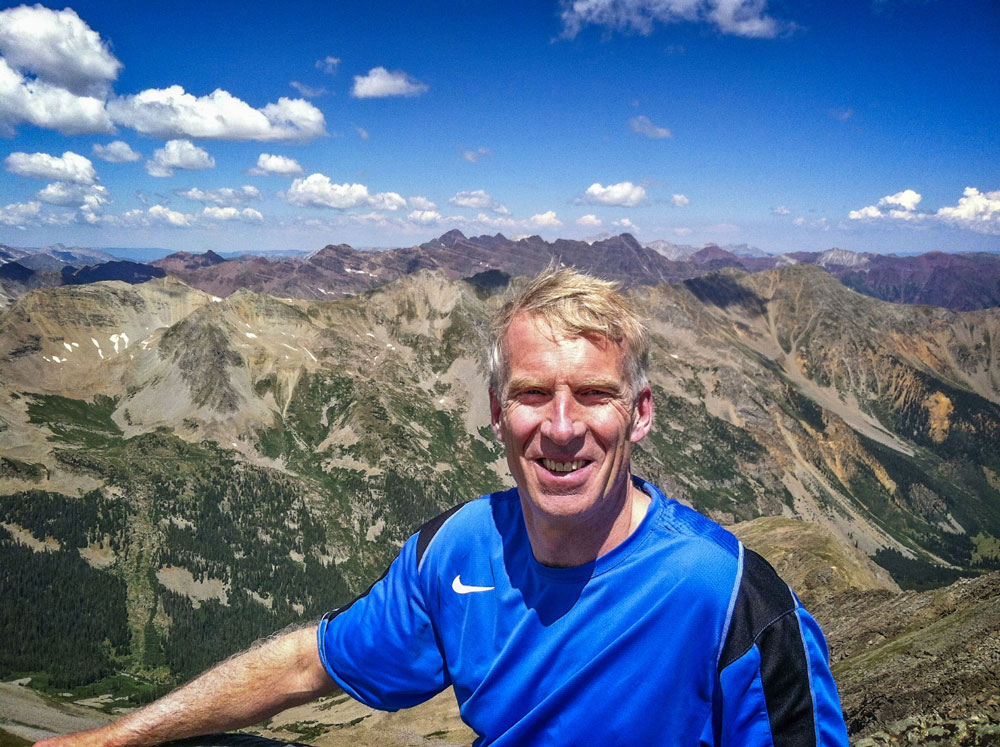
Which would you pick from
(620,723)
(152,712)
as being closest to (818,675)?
(620,723)

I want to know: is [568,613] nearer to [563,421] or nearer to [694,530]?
[694,530]

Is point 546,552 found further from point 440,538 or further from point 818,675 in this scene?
point 818,675

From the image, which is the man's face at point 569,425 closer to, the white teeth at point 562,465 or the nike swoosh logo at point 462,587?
the white teeth at point 562,465

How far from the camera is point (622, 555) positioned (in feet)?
15.2

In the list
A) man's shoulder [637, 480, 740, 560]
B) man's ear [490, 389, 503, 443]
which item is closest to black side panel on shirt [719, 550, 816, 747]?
man's shoulder [637, 480, 740, 560]

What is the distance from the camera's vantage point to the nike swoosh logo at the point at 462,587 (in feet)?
17.4

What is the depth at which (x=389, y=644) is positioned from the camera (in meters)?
5.61

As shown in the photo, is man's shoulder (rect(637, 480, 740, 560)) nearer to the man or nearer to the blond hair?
the man

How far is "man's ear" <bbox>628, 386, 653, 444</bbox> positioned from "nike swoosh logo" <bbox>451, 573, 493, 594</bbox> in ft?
6.34

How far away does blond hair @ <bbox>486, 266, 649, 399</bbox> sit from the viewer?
467 cm

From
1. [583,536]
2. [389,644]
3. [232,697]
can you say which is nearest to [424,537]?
[389,644]

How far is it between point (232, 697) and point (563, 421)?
4.30 metres

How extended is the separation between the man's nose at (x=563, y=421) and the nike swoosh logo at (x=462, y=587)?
5.56 feet

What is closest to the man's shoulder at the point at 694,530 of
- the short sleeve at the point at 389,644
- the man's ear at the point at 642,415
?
the man's ear at the point at 642,415
